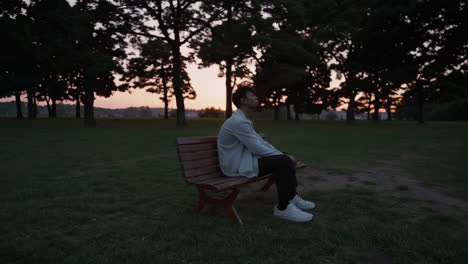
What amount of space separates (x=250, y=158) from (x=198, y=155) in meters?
0.70

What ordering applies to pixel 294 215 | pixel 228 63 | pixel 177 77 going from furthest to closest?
1. pixel 228 63
2. pixel 177 77
3. pixel 294 215

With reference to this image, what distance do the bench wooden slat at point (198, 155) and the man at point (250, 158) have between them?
20cm

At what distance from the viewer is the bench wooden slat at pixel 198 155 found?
154 inches

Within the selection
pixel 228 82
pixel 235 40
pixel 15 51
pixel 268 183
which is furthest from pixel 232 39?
pixel 268 183

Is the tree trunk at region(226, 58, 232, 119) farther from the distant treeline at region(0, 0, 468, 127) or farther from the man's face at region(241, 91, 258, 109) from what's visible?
the man's face at region(241, 91, 258, 109)

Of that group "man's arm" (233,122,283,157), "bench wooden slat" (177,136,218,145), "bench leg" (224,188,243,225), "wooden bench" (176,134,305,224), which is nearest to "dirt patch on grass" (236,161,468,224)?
"bench leg" (224,188,243,225)

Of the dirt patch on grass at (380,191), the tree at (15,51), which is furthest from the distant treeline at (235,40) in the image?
the dirt patch on grass at (380,191)

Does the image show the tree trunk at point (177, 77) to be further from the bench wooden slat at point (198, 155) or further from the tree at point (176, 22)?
the bench wooden slat at point (198, 155)

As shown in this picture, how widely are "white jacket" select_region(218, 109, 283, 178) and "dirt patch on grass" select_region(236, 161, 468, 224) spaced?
0.65 meters

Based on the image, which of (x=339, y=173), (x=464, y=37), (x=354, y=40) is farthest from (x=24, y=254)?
(x=354, y=40)

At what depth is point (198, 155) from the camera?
13.5 ft

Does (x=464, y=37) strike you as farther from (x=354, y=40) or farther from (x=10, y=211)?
(x=10, y=211)

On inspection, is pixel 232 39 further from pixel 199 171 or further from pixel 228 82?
pixel 199 171

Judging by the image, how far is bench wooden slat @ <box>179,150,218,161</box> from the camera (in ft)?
12.9
